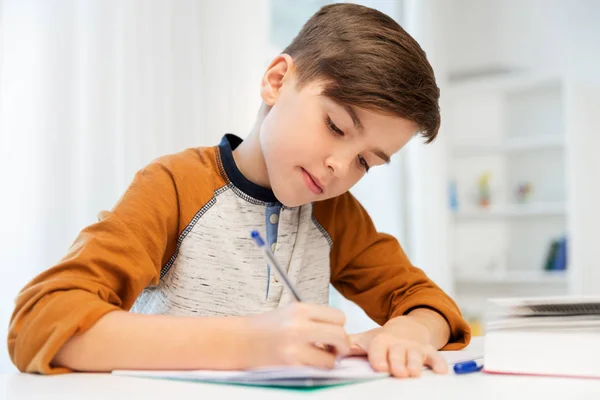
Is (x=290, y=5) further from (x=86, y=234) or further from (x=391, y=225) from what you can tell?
(x=86, y=234)

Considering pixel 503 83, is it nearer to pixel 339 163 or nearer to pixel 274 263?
pixel 339 163

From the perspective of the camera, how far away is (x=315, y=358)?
2.25ft

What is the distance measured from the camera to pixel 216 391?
61cm

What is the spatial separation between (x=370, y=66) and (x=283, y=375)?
0.54m

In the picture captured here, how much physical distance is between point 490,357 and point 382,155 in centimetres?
37

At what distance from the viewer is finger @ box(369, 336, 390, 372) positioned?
28.8 inches

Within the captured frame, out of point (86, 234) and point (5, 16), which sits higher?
point (5, 16)

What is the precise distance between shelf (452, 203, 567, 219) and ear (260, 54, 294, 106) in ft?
14.2

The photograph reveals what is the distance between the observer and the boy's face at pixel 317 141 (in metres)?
0.95

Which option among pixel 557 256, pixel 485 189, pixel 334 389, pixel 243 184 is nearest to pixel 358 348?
pixel 334 389

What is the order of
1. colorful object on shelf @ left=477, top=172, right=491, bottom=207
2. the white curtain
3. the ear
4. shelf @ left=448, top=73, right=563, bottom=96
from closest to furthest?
the ear
the white curtain
shelf @ left=448, top=73, right=563, bottom=96
colorful object on shelf @ left=477, top=172, right=491, bottom=207

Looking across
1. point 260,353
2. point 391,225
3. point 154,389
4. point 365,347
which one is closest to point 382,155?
point 365,347

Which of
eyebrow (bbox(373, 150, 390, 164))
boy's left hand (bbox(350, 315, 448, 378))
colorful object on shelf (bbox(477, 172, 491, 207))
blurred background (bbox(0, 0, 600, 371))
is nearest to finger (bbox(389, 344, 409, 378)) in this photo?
boy's left hand (bbox(350, 315, 448, 378))

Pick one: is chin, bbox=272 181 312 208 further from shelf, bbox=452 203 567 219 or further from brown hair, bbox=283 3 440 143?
shelf, bbox=452 203 567 219
